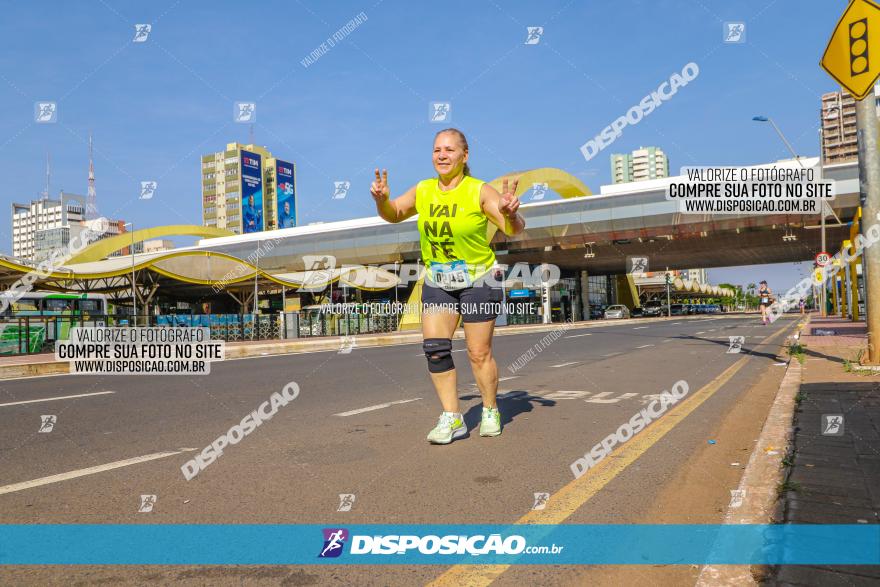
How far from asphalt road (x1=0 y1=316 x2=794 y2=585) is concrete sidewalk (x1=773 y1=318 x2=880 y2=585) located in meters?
0.70

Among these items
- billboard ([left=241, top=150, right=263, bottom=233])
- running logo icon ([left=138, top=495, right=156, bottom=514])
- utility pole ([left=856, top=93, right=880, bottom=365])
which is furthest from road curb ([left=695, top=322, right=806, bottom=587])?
billboard ([left=241, top=150, right=263, bottom=233])

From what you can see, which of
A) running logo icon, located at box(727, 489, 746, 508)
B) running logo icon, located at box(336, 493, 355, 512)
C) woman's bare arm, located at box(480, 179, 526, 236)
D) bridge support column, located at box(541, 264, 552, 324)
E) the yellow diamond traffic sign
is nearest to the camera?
running logo icon, located at box(727, 489, 746, 508)

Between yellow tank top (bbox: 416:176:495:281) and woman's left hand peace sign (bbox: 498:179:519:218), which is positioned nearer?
woman's left hand peace sign (bbox: 498:179:519:218)

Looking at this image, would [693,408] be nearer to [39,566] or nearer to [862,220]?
[862,220]

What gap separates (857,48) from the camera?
311 inches

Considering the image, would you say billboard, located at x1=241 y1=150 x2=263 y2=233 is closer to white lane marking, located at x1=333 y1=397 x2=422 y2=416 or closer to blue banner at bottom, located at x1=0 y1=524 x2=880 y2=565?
white lane marking, located at x1=333 y1=397 x2=422 y2=416

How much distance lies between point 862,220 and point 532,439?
20.0ft

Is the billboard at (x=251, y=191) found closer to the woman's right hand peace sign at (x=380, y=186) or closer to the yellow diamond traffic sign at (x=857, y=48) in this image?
the yellow diamond traffic sign at (x=857, y=48)

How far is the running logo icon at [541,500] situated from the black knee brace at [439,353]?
1.49 m

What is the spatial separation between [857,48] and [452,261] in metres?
6.45

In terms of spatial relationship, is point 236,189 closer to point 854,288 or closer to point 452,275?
point 854,288

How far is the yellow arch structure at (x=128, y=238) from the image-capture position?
54469 mm

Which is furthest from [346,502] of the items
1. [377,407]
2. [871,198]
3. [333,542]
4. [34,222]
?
[34,222]

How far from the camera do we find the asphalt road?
2.99m
